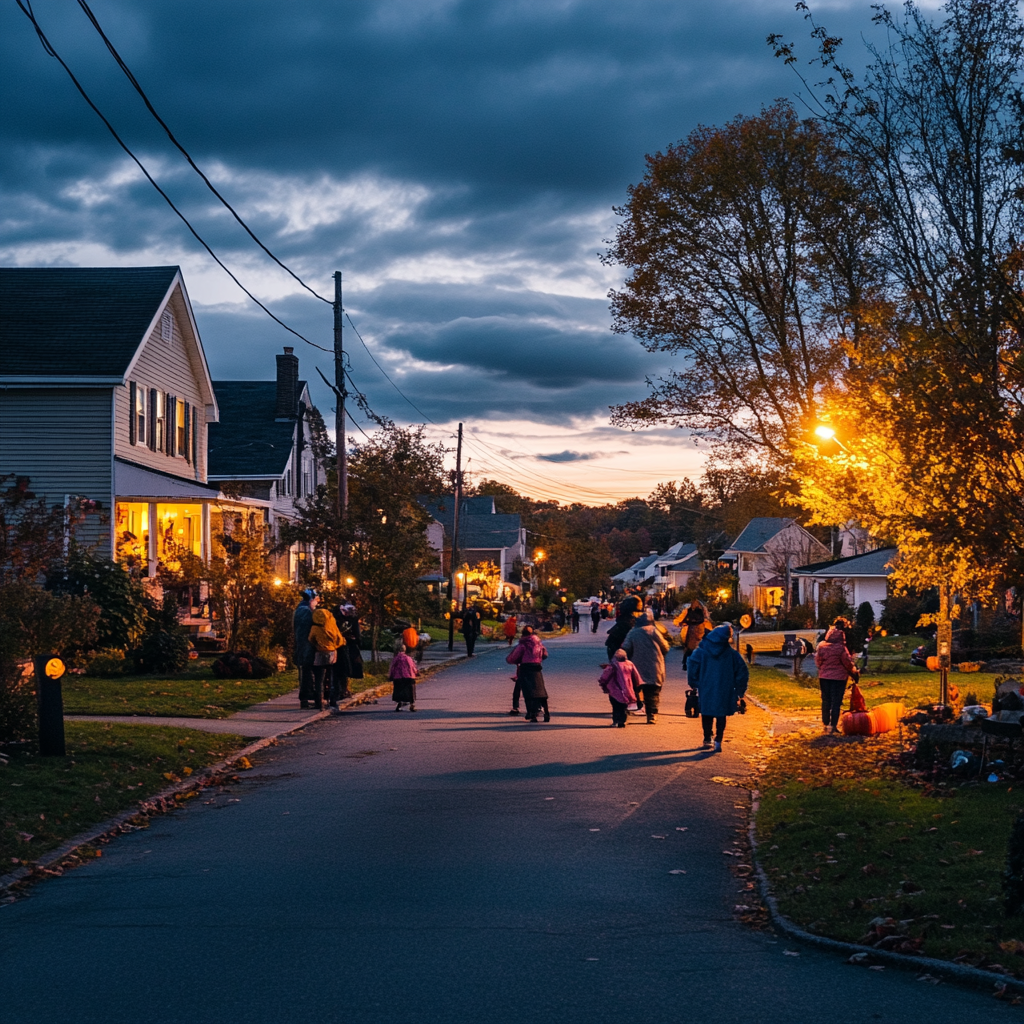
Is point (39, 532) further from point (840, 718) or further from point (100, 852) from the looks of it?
point (840, 718)

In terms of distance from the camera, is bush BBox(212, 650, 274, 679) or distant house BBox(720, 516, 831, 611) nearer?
bush BBox(212, 650, 274, 679)

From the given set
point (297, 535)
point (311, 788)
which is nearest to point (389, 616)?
point (297, 535)

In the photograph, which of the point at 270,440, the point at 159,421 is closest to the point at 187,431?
the point at 159,421

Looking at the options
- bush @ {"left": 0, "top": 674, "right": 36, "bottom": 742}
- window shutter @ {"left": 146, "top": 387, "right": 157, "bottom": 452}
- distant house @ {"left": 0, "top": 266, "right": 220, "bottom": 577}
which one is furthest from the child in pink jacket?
window shutter @ {"left": 146, "top": 387, "right": 157, "bottom": 452}

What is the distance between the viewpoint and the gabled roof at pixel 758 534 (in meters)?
80.5

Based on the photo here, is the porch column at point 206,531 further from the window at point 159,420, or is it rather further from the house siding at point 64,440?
the house siding at point 64,440

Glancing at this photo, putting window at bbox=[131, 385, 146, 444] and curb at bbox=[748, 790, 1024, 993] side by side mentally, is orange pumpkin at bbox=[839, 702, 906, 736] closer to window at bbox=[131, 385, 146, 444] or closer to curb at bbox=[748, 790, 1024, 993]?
curb at bbox=[748, 790, 1024, 993]

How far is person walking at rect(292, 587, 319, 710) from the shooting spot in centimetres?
2047

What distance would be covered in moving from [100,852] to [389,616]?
72.1ft

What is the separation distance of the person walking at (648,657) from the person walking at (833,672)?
2449mm

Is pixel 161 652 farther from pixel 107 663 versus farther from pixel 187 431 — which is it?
pixel 187 431

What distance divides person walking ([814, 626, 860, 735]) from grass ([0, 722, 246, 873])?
839 cm

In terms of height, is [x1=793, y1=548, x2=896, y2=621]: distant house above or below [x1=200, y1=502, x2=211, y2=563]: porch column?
below

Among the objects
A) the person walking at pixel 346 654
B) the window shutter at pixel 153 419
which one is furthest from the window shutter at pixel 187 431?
the person walking at pixel 346 654
